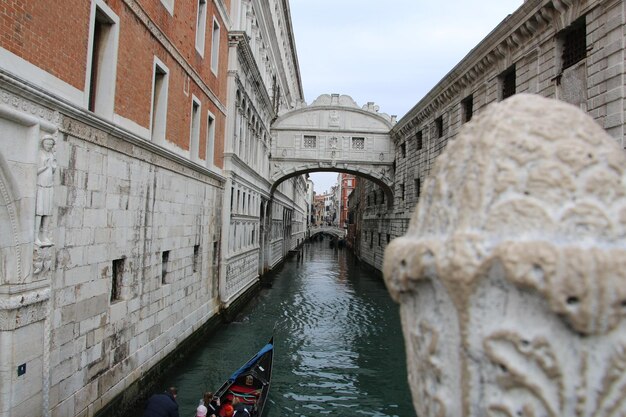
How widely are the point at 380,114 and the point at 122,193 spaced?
619 inches

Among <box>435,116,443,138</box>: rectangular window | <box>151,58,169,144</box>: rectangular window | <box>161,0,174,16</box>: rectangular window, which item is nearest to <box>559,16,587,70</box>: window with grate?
<box>435,116,443,138</box>: rectangular window

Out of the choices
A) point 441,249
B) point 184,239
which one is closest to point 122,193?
point 184,239

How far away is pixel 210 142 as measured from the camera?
10.4 metres

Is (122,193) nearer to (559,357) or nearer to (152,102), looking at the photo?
(152,102)

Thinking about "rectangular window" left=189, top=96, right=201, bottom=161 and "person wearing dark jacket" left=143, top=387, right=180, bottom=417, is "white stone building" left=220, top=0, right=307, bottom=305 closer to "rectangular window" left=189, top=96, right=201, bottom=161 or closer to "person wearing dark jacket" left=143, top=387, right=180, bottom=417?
"rectangular window" left=189, top=96, right=201, bottom=161

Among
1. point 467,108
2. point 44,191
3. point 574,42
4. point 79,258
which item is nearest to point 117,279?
point 79,258

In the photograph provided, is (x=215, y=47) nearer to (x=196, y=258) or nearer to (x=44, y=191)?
(x=196, y=258)

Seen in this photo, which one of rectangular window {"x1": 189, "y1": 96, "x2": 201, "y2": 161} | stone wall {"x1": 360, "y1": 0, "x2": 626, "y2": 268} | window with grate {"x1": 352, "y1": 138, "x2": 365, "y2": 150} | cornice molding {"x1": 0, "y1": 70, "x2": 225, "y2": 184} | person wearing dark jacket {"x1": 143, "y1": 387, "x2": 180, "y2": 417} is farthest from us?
window with grate {"x1": 352, "y1": 138, "x2": 365, "y2": 150}

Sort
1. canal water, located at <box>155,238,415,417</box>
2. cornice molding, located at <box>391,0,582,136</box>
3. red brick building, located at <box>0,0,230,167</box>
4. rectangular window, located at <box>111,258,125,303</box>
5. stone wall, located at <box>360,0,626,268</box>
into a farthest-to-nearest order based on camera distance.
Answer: cornice molding, located at <box>391,0,582,136</box> < canal water, located at <box>155,238,415,417</box> < stone wall, located at <box>360,0,626,268</box> < rectangular window, located at <box>111,258,125,303</box> < red brick building, located at <box>0,0,230,167</box>

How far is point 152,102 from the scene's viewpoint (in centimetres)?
678

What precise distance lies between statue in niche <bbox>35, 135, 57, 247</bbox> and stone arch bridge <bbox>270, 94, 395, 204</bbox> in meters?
15.7

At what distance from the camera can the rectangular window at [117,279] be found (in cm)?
570

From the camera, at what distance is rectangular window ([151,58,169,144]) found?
7213 mm

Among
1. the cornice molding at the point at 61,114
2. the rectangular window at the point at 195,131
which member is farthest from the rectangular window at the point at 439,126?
the cornice molding at the point at 61,114
